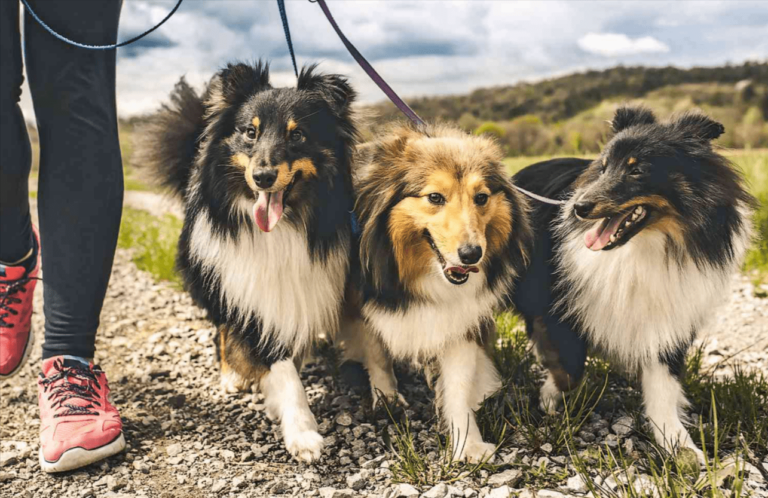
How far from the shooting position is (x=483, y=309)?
277 cm

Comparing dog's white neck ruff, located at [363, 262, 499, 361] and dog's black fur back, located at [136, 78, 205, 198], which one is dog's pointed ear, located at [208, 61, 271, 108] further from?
dog's white neck ruff, located at [363, 262, 499, 361]

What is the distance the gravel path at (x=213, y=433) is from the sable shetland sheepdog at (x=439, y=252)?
1.08 ft

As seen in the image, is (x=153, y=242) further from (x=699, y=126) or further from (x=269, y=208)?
(x=699, y=126)

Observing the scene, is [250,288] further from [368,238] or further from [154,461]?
[154,461]

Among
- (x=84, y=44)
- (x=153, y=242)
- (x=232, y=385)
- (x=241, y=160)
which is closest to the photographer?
(x=84, y=44)

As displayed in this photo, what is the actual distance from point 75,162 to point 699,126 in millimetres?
2480

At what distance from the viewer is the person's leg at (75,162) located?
2373 millimetres

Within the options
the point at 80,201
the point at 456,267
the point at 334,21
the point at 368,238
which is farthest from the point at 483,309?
the point at 80,201

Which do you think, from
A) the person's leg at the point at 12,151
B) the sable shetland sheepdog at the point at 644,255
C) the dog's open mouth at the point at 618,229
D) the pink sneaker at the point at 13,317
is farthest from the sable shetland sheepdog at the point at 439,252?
the pink sneaker at the point at 13,317

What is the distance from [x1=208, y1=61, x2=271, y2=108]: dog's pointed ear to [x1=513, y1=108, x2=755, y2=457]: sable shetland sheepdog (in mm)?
1454

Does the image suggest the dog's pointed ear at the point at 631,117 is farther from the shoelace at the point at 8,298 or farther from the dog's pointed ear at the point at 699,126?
the shoelace at the point at 8,298

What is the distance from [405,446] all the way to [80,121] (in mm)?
1806

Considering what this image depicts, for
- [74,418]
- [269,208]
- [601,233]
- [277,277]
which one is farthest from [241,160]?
[601,233]

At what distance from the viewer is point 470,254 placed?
2.41 metres
